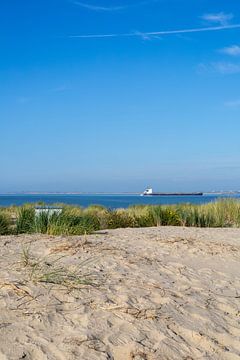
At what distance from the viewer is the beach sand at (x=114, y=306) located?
4211 mm

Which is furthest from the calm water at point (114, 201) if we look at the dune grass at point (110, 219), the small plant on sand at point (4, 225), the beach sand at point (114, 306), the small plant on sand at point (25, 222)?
the beach sand at point (114, 306)

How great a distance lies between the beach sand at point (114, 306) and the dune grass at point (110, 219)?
9.67 feet

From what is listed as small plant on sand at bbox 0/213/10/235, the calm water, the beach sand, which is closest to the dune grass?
small plant on sand at bbox 0/213/10/235

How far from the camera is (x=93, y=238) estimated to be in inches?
407

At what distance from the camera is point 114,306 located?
509cm

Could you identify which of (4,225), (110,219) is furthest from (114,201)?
(4,225)

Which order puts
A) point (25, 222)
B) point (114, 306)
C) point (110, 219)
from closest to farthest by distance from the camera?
point (114, 306)
point (25, 222)
point (110, 219)

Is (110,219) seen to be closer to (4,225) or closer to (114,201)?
(4,225)

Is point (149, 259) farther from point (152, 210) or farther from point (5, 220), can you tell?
point (152, 210)

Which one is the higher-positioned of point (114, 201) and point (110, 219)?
point (110, 219)

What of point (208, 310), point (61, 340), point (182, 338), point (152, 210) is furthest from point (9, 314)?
point (152, 210)

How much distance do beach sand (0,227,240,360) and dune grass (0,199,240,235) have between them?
2.95 meters

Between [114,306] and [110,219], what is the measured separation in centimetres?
1001

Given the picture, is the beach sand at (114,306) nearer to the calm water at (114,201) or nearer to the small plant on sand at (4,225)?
the small plant on sand at (4,225)
